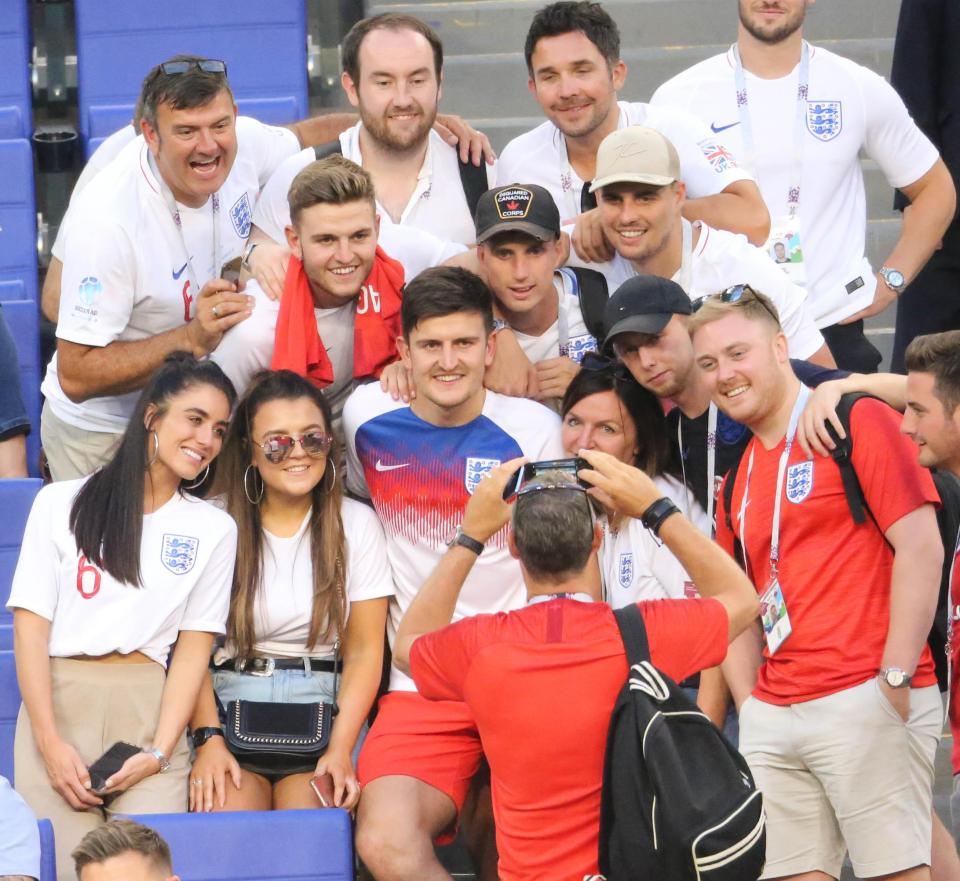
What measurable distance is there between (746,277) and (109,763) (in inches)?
78.6

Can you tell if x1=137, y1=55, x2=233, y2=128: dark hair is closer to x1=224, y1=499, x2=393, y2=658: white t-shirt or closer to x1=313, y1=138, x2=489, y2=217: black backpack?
x1=313, y1=138, x2=489, y2=217: black backpack

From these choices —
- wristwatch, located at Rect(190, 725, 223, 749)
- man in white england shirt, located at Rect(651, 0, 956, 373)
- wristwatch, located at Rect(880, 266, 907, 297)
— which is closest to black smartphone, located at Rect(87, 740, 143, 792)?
wristwatch, located at Rect(190, 725, 223, 749)

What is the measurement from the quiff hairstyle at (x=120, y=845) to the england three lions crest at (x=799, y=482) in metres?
1.54

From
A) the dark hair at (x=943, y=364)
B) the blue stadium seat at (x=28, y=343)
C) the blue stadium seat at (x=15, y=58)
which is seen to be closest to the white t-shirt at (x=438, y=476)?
the dark hair at (x=943, y=364)

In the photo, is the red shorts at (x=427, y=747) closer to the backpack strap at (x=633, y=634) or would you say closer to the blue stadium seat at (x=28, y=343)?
the backpack strap at (x=633, y=634)

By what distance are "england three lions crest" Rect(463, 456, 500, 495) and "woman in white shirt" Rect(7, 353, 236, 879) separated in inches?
23.0

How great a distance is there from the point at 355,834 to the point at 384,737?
27 cm

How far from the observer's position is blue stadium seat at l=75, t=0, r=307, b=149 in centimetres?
669

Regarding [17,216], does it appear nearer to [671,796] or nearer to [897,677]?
[897,677]

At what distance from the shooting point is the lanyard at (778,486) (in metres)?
3.75

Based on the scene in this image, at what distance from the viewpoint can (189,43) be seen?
6.76 metres

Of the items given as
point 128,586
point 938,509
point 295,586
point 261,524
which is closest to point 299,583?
point 295,586

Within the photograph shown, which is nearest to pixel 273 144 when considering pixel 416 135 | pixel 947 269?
pixel 416 135

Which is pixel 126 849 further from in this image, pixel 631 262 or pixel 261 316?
pixel 631 262
